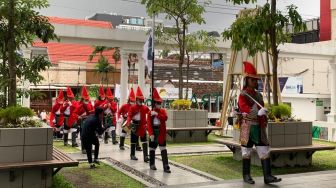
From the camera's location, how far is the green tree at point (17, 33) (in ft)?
25.5

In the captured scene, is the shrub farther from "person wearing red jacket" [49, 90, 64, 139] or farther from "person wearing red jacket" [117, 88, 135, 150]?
"person wearing red jacket" [49, 90, 64, 139]

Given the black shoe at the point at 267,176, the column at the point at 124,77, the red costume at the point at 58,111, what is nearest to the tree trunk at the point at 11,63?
the black shoe at the point at 267,176

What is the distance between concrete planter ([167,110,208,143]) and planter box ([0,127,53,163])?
298 inches

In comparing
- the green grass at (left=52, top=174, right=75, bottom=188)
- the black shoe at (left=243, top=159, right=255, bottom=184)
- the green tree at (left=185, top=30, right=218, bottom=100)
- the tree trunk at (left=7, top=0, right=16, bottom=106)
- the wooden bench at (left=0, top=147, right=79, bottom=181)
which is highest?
the green tree at (left=185, top=30, right=218, bottom=100)

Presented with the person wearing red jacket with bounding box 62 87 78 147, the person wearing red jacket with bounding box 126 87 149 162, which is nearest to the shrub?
the person wearing red jacket with bounding box 126 87 149 162

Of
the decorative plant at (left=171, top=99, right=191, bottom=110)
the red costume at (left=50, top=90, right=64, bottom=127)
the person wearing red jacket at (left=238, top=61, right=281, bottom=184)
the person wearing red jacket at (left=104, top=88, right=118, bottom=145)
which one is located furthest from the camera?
the decorative plant at (left=171, top=99, right=191, bottom=110)

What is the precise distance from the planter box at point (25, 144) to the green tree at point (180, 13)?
9.12 meters

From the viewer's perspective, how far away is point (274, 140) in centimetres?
905

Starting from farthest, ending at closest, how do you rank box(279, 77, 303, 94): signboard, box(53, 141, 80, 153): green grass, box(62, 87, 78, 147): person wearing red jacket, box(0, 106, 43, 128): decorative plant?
box(279, 77, 303, 94): signboard, box(62, 87, 78, 147): person wearing red jacket, box(53, 141, 80, 153): green grass, box(0, 106, 43, 128): decorative plant

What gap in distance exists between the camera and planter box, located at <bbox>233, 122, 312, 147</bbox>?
29.6ft

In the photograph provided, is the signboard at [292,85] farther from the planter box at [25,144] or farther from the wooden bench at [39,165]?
the planter box at [25,144]

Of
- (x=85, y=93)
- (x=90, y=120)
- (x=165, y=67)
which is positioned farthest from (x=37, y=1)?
(x=165, y=67)

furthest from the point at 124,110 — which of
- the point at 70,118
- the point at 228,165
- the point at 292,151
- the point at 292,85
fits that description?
the point at 292,85

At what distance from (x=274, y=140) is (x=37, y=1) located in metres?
5.47
